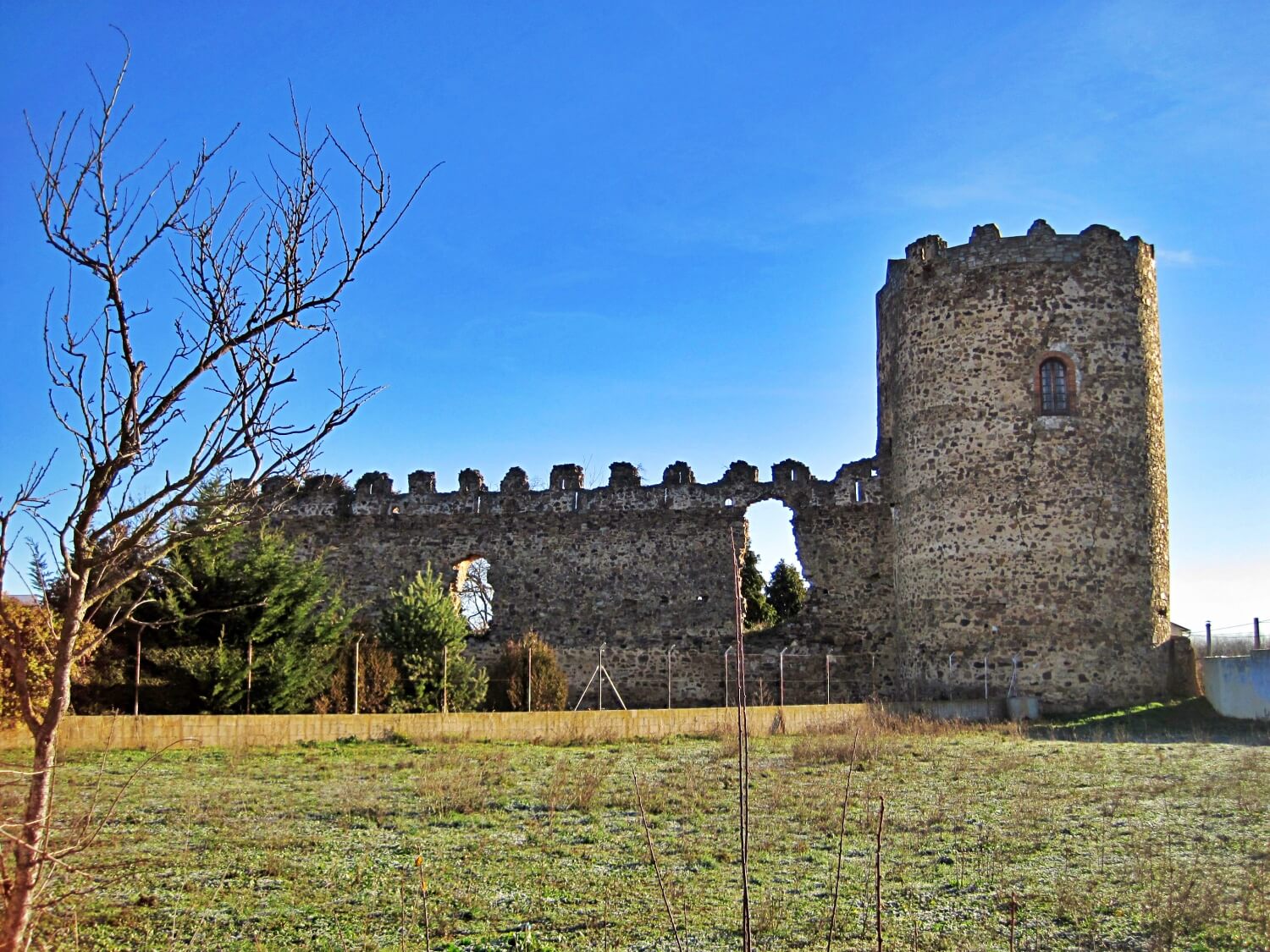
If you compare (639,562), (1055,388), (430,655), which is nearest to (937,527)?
(1055,388)

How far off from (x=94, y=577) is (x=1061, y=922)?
560 centimetres

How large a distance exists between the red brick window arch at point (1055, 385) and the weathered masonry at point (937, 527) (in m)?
0.04

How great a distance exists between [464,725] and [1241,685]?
40.4ft

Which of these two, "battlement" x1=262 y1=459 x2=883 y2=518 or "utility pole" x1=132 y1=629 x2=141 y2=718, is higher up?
"battlement" x1=262 y1=459 x2=883 y2=518

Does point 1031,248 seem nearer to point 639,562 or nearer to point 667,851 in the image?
point 639,562

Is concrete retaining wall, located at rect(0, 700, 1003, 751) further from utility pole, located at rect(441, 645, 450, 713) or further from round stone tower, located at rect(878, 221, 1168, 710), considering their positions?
utility pole, located at rect(441, 645, 450, 713)

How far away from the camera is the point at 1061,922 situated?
6832 mm

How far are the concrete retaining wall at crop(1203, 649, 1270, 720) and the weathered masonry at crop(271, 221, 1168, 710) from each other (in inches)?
31.3

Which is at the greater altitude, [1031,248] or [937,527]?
[1031,248]

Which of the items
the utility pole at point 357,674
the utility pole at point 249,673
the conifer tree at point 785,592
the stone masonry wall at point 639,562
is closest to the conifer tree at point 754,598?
the conifer tree at point 785,592

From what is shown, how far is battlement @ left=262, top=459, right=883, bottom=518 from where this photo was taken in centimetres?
2333

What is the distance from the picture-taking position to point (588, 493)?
24672 millimetres

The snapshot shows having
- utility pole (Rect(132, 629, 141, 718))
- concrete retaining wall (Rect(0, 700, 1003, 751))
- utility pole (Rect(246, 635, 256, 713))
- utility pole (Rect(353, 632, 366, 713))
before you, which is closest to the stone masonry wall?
concrete retaining wall (Rect(0, 700, 1003, 751))

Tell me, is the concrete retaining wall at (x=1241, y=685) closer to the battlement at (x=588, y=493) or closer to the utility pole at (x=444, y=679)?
the battlement at (x=588, y=493)
